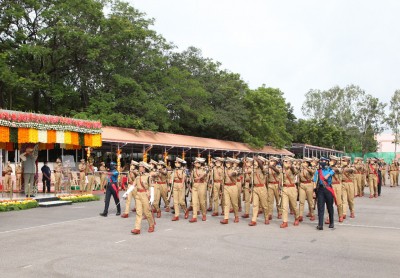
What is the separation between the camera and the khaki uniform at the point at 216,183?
43.6 ft

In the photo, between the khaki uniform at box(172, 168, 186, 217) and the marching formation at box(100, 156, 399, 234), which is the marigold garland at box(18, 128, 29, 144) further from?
the khaki uniform at box(172, 168, 186, 217)

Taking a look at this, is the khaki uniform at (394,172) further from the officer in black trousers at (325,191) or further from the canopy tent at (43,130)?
the canopy tent at (43,130)

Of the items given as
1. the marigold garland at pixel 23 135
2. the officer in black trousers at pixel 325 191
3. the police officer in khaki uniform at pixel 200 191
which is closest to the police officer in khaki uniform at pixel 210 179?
the police officer in khaki uniform at pixel 200 191

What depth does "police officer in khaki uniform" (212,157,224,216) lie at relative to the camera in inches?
520

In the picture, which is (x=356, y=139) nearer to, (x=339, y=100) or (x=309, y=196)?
(x=339, y=100)

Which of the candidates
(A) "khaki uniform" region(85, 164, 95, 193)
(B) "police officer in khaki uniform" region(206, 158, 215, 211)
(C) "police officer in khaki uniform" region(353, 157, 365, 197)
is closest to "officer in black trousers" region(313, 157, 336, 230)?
(B) "police officer in khaki uniform" region(206, 158, 215, 211)

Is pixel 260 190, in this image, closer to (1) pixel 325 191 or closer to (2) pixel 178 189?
(1) pixel 325 191

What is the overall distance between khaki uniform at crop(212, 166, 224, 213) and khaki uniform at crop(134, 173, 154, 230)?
345cm

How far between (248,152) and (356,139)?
3081cm

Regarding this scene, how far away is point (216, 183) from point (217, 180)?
0.45 feet

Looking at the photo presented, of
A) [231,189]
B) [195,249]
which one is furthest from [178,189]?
[195,249]

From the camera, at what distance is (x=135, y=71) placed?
111ft

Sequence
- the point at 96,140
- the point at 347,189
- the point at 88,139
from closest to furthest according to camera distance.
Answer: the point at 347,189
the point at 88,139
the point at 96,140

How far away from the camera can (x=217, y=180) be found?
44.3 feet
